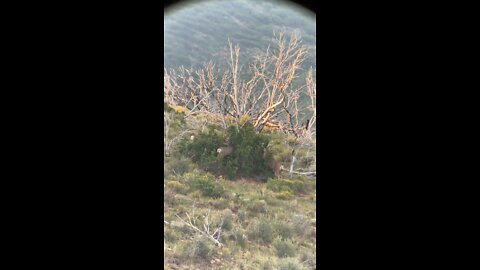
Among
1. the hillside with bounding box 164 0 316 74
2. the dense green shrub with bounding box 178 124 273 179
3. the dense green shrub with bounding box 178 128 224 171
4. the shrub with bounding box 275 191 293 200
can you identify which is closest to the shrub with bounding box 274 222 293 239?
the shrub with bounding box 275 191 293 200

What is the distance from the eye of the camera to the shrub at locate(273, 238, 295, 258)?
187cm

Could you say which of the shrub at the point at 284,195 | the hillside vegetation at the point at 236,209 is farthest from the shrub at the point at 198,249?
the shrub at the point at 284,195

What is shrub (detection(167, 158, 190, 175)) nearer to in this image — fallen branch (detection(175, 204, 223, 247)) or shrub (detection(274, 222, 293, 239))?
fallen branch (detection(175, 204, 223, 247))

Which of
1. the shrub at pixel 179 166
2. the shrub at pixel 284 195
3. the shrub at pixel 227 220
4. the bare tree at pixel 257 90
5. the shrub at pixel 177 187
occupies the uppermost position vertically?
the bare tree at pixel 257 90

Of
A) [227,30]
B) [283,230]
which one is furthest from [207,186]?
[227,30]

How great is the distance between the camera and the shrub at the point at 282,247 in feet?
6.12

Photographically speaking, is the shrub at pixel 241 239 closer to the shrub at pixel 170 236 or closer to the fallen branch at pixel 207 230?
the fallen branch at pixel 207 230

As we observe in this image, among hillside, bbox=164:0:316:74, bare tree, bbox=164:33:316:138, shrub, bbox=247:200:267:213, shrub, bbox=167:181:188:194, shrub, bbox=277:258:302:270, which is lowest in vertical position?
shrub, bbox=277:258:302:270

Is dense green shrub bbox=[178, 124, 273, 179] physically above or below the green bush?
above

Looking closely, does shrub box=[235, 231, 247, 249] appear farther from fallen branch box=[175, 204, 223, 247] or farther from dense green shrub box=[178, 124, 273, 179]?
dense green shrub box=[178, 124, 273, 179]
